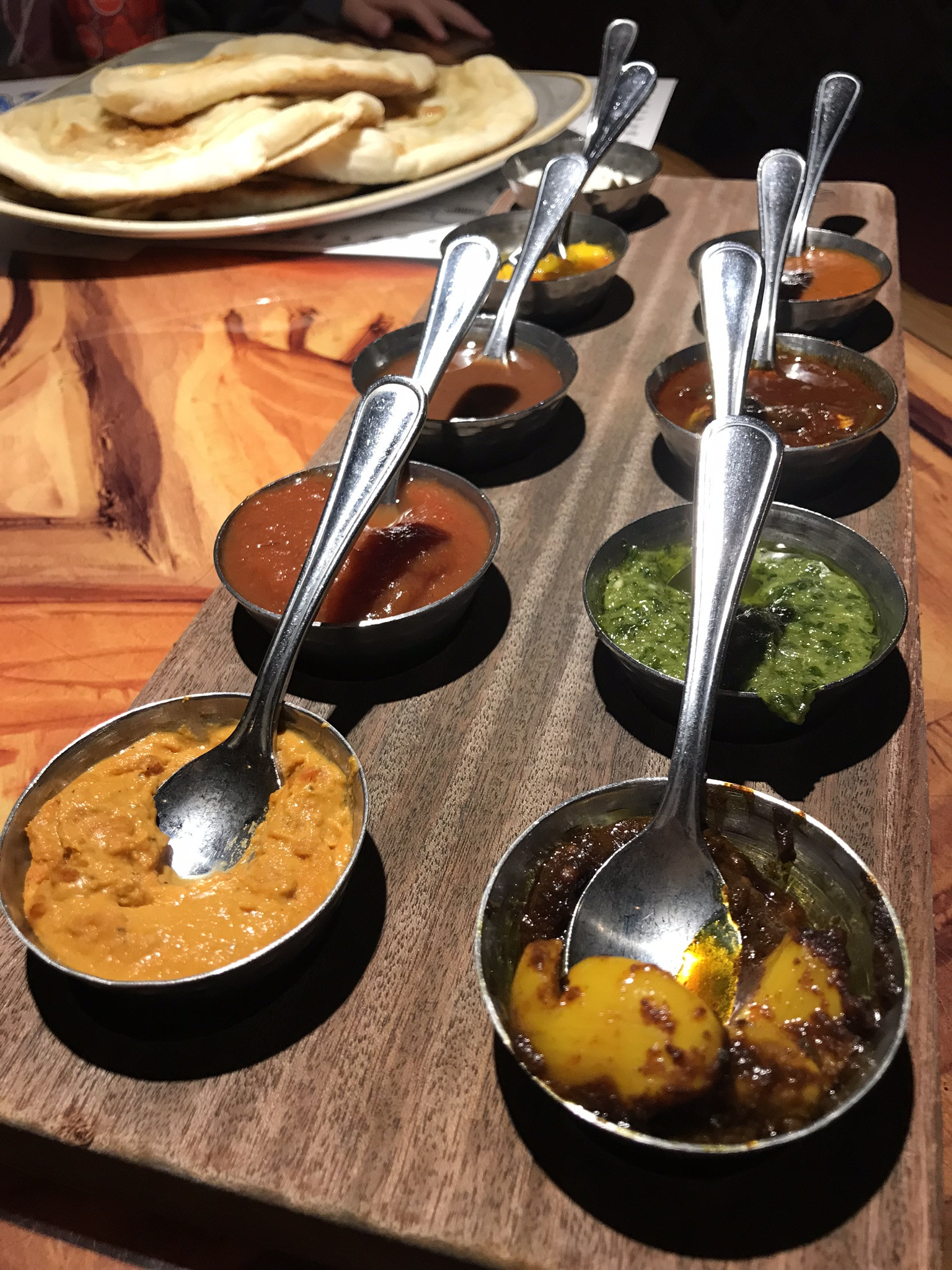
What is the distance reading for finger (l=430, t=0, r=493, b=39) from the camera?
3.68 m

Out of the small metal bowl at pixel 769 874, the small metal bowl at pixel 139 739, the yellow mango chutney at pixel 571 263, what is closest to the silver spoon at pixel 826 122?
the yellow mango chutney at pixel 571 263

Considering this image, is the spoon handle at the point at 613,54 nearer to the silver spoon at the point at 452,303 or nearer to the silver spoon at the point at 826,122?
the silver spoon at the point at 826,122

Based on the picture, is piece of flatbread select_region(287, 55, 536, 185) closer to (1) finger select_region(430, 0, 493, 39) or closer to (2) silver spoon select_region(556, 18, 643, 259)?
(2) silver spoon select_region(556, 18, 643, 259)

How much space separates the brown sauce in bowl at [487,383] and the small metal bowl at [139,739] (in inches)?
30.8

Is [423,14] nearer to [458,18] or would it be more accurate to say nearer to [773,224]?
[458,18]

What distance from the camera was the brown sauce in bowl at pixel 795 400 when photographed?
1578mm

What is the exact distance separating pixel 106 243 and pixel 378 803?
2046mm

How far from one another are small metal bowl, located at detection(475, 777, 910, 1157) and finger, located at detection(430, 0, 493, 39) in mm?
3743

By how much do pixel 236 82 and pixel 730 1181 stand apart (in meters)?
2.86

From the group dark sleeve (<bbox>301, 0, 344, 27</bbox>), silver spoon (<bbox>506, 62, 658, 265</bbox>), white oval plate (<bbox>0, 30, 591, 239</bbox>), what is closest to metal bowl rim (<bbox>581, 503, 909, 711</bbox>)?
silver spoon (<bbox>506, 62, 658, 265</bbox>)

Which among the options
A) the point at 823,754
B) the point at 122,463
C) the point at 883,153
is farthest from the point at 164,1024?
the point at 883,153

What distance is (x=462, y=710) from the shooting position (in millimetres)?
1267

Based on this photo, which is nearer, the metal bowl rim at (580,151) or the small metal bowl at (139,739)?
the small metal bowl at (139,739)

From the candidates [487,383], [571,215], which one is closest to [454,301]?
[487,383]
